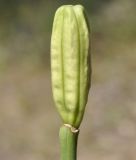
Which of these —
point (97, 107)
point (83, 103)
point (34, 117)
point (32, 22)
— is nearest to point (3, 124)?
point (34, 117)

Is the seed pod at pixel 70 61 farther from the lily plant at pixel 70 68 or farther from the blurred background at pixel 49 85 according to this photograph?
the blurred background at pixel 49 85

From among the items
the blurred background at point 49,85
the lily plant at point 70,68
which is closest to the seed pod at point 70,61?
the lily plant at point 70,68

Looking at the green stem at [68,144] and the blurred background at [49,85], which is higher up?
the green stem at [68,144]

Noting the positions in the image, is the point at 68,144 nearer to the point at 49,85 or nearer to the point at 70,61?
the point at 70,61

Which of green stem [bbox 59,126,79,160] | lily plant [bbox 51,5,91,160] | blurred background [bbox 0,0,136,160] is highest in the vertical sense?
lily plant [bbox 51,5,91,160]

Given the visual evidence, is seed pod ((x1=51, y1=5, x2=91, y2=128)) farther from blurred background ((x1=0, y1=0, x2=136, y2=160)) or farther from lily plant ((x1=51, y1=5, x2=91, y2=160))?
blurred background ((x1=0, y1=0, x2=136, y2=160))

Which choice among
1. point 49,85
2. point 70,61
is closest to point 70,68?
point 70,61

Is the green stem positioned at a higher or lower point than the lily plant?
lower

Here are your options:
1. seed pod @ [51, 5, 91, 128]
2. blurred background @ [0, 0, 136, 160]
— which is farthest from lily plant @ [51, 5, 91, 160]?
blurred background @ [0, 0, 136, 160]

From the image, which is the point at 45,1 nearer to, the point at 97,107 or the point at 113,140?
the point at 97,107
